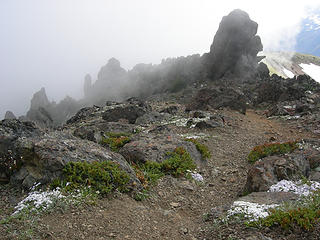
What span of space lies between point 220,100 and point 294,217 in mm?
24940

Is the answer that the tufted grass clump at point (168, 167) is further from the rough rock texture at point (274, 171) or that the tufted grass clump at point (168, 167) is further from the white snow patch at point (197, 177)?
the rough rock texture at point (274, 171)

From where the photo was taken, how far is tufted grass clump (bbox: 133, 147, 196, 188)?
10630 millimetres

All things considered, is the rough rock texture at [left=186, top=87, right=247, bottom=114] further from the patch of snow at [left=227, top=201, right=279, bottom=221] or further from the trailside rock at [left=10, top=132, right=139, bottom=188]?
the patch of snow at [left=227, top=201, right=279, bottom=221]

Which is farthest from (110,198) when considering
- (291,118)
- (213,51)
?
(213,51)

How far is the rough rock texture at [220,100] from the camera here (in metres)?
29.8

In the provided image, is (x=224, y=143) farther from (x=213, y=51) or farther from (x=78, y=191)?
(x=213, y=51)

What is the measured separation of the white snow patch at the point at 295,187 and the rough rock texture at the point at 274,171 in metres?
0.24

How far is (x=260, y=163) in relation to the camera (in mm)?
10969

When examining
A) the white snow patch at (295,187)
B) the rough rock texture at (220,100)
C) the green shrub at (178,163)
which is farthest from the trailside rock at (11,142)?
the rough rock texture at (220,100)

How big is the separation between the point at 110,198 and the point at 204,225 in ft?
9.57

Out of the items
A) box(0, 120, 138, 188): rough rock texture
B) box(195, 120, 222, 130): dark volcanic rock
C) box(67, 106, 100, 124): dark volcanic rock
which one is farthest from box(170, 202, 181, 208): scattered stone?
box(67, 106, 100, 124): dark volcanic rock

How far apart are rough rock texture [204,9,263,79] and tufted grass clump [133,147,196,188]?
5399 cm

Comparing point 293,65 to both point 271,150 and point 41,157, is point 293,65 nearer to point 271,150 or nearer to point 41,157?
point 271,150

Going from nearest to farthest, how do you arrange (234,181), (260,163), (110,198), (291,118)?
1. (110,198)
2. (260,163)
3. (234,181)
4. (291,118)
